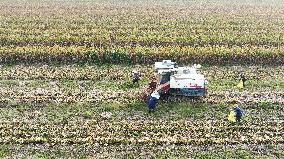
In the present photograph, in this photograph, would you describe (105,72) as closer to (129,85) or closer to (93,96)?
(129,85)

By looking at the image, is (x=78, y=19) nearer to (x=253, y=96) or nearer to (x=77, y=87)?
(x=77, y=87)

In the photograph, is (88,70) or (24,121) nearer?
(24,121)

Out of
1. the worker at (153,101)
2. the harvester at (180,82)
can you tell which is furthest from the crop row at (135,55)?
the worker at (153,101)

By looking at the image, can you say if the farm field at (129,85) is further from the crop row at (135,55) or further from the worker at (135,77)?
the worker at (135,77)

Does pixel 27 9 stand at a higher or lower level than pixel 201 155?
higher

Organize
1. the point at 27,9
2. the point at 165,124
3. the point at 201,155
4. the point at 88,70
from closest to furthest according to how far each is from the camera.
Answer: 1. the point at 201,155
2. the point at 165,124
3. the point at 88,70
4. the point at 27,9

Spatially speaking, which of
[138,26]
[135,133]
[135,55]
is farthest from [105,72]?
[138,26]

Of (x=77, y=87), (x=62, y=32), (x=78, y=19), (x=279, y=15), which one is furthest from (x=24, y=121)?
(x=279, y=15)
